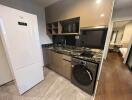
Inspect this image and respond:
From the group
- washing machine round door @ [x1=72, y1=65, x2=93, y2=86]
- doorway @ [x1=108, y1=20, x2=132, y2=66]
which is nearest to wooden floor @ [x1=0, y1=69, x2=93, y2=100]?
washing machine round door @ [x1=72, y1=65, x2=93, y2=86]

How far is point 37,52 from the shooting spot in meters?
1.79

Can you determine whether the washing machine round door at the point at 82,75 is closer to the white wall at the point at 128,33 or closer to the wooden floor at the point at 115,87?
the wooden floor at the point at 115,87

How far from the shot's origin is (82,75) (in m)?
1.57

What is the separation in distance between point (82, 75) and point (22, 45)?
147cm

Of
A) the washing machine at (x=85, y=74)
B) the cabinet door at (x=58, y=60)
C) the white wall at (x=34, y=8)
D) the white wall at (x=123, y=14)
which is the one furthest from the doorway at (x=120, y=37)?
the white wall at (x=34, y=8)

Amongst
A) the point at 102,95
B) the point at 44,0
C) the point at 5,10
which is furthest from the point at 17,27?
the point at 102,95

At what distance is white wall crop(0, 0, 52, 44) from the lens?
186cm

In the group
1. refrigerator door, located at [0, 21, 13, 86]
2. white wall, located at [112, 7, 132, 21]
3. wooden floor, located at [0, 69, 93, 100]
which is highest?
white wall, located at [112, 7, 132, 21]

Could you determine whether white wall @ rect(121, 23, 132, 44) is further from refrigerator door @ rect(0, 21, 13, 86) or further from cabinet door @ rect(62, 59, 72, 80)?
refrigerator door @ rect(0, 21, 13, 86)

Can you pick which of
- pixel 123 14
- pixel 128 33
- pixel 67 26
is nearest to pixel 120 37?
pixel 128 33

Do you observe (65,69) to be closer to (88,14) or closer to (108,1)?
(88,14)

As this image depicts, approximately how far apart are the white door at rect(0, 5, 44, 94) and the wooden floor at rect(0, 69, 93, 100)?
18 centimetres

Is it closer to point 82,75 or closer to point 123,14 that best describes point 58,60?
point 82,75

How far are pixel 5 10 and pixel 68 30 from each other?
1539 millimetres
